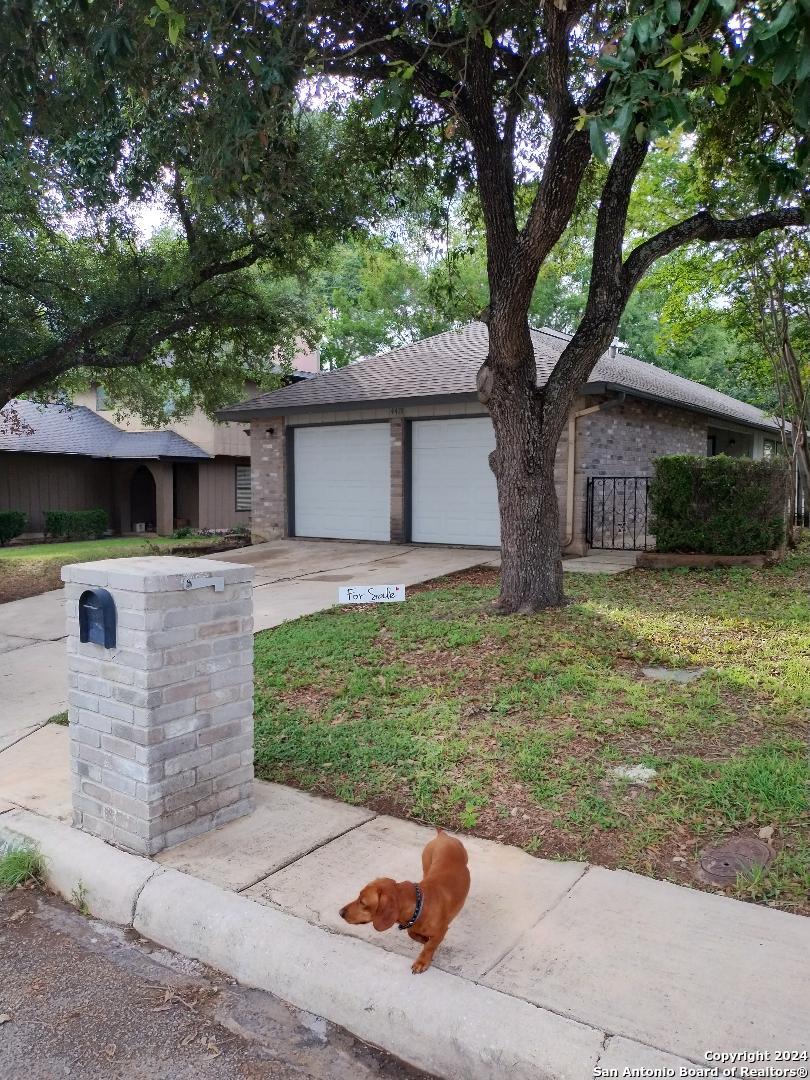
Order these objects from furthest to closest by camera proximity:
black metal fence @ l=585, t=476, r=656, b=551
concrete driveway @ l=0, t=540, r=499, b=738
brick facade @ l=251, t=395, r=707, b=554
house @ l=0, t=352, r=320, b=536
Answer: house @ l=0, t=352, r=320, b=536 → black metal fence @ l=585, t=476, r=656, b=551 → brick facade @ l=251, t=395, r=707, b=554 → concrete driveway @ l=0, t=540, r=499, b=738

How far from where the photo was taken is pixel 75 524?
70.3 feet

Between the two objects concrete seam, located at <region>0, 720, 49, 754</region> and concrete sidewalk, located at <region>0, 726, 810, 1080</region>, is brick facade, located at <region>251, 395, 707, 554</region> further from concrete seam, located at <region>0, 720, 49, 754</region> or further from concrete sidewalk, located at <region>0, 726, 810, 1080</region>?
concrete sidewalk, located at <region>0, 726, 810, 1080</region>

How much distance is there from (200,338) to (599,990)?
42.9 feet

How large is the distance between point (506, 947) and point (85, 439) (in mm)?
22500

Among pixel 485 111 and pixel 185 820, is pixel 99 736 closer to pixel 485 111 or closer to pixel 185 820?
pixel 185 820

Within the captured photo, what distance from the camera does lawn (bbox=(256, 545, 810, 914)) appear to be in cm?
343

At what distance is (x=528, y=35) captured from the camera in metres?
7.23

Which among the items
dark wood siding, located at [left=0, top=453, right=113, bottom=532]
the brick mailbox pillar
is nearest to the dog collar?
the brick mailbox pillar

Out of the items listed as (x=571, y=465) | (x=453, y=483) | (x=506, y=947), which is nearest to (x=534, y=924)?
(x=506, y=947)

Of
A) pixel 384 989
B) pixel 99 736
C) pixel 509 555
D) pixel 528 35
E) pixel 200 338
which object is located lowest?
pixel 384 989

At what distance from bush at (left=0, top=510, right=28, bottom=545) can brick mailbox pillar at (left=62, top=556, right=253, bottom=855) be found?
18.2 m

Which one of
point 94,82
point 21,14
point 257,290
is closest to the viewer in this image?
point 21,14

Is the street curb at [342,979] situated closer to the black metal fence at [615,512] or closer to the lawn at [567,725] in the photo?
Answer: the lawn at [567,725]

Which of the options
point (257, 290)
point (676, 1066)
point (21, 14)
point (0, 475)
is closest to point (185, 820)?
point (676, 1066)
